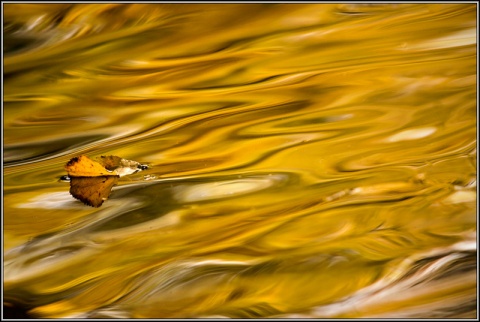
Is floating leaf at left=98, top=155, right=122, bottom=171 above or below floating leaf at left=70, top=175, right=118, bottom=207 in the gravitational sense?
above

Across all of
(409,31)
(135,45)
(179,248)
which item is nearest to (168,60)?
(135,45)

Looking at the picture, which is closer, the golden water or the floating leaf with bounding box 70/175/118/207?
the golden water

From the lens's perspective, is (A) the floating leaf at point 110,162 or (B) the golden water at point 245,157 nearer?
(B) the golden water at point 245,157

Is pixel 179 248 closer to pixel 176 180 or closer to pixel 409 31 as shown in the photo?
pixel 176 180

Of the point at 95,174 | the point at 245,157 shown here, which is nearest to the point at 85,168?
the point at 95,174

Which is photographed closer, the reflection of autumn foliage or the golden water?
the golden water

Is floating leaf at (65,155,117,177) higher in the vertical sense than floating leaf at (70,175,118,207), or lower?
higher
